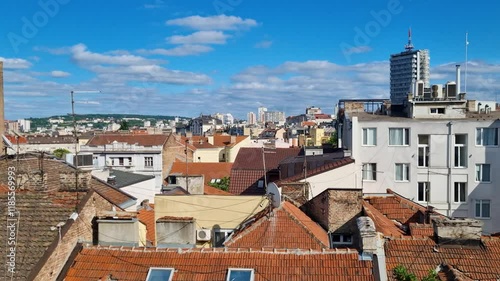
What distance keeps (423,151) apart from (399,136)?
1688 millimetres

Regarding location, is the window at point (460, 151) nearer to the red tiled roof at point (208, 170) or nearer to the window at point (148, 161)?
the red tiled roof at point (208, 170)

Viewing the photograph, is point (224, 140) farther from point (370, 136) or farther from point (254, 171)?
point (370, 136)

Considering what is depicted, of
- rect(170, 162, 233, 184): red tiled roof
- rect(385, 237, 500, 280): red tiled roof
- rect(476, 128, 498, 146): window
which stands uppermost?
rect(476, 128, 498, 146): window

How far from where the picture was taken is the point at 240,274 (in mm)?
11133

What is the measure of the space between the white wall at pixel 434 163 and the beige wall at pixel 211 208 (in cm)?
1260

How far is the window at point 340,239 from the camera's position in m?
16.8

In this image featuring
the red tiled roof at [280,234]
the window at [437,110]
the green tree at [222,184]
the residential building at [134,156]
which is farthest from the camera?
the residential building at [134,156]

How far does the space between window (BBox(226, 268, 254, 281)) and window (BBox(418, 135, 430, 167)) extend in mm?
21330

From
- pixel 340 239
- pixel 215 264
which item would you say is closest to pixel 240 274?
pixel 215 264

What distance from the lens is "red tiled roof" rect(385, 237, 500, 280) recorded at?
40.4 feet

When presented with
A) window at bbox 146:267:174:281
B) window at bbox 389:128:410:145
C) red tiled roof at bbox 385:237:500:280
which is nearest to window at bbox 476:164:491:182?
window at bbox 389:128:410:145

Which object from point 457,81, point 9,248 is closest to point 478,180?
point 457,81

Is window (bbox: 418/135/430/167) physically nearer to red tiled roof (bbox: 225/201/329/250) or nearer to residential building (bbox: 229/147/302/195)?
residential building (bbox: 229/147/302/195)

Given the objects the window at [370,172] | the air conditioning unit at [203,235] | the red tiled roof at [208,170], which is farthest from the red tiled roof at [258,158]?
the air conditioning unit at [203,235]
